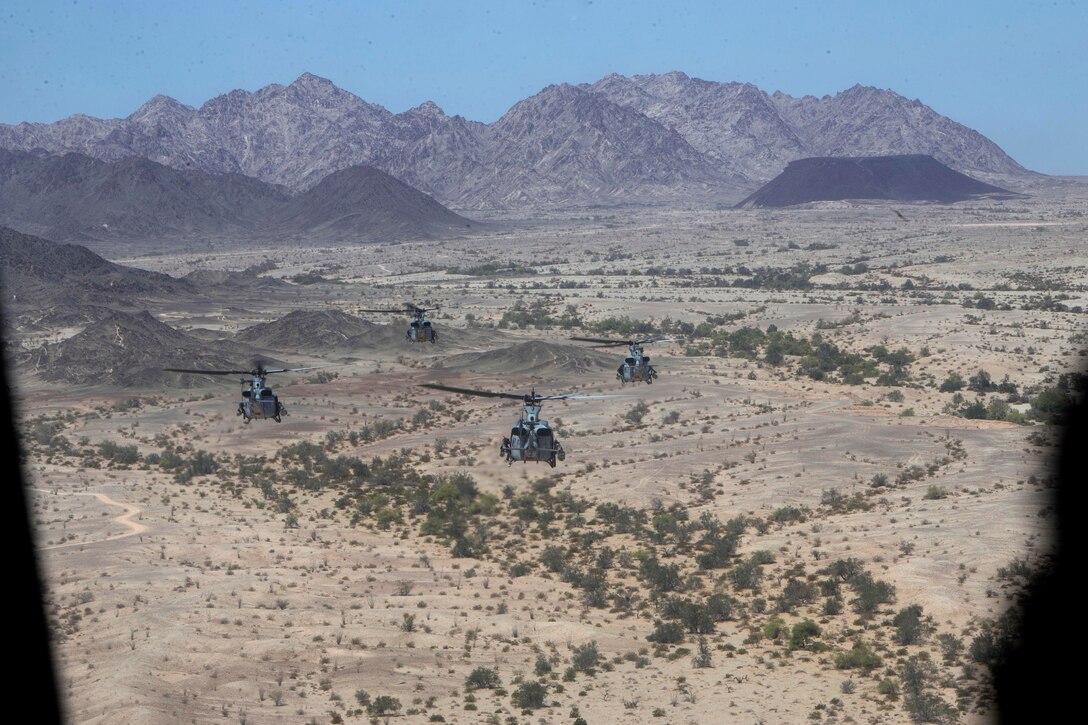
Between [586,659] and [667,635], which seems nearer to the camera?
[586,659]

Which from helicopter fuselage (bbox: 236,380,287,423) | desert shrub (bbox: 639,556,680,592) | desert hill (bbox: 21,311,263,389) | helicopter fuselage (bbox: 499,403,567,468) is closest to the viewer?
helicopter fuselage (bbox: 499,403,567,468)

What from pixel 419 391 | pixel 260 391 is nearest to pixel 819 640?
pixel 260 391

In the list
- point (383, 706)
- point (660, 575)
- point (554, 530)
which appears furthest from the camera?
Answer: point (554, 530)

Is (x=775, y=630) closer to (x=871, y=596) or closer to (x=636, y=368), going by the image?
(x=871, y=596)

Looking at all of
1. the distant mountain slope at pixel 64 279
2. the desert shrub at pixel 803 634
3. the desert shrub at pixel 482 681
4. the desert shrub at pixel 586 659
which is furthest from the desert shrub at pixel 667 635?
the distant mountain slope at pixel 64 279

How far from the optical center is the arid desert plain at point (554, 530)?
104ft

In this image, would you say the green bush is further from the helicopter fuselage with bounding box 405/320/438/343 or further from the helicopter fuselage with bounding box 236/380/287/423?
the helicopter fuselage with bounding box 405/320/438/343

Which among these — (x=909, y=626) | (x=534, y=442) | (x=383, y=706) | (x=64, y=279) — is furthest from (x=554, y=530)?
(x=64, y=279)

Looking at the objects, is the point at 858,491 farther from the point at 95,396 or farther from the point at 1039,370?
the point at 95,396

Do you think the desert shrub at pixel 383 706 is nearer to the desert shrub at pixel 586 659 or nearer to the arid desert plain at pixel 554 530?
the arid desert plain at pixel 554 530

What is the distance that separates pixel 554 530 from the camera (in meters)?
47.2

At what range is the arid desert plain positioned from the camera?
1242 inches

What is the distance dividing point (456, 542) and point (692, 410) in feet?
90.0

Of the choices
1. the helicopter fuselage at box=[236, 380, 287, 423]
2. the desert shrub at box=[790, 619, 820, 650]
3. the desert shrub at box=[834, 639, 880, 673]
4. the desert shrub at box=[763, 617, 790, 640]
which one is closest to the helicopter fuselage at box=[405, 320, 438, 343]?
the helicopter fuselage at box=[236, 380, 287, 423]
